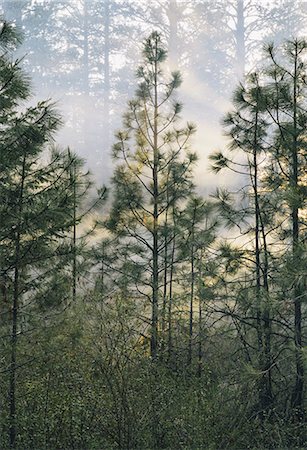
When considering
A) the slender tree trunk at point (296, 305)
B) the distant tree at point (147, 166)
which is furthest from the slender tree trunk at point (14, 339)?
the distant tree at point (147, 166)

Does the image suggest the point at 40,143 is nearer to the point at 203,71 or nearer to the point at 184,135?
the point at 184,135

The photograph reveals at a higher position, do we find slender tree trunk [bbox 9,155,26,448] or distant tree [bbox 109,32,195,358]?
distant tree [bbox 109,32,195,358]

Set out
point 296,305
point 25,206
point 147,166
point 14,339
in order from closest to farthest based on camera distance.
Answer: point 25,206
point 14,339
point 296,305
point 147,166

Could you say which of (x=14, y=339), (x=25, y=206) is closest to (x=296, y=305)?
(x=14, y=339)

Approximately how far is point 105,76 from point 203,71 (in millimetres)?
5122

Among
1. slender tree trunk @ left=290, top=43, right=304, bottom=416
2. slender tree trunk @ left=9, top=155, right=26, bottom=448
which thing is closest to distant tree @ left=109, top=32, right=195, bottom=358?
slender tree trunk @ left=290, top=43, right=304, bottom=416

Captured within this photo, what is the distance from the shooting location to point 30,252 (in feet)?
25.0

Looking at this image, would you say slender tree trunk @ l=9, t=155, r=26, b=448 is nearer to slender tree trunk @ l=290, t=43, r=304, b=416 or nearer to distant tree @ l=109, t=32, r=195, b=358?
slender tree trunk @ l=290, t=43, r=304, b=416

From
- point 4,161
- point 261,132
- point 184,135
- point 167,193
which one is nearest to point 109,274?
point 167,193

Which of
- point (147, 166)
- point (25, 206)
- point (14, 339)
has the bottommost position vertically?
point (14, 339)

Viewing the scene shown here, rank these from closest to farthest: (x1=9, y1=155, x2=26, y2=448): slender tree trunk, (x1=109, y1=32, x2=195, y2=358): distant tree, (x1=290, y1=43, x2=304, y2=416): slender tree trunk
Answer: (x1=9, y1=155, x2=26, y2=448): slender tree trunk → (x1=290, y1=43, x2=304, y2=416): slender tree trunk → (x1=109, y1=32, x2=195, y2=358): distant tree

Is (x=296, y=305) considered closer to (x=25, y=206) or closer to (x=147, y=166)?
(x=25, y=206)

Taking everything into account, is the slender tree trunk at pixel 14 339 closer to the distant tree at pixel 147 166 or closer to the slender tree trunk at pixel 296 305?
the slender tree trunk at pixel 296 305

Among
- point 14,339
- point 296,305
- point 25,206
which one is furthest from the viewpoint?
point 296,305
